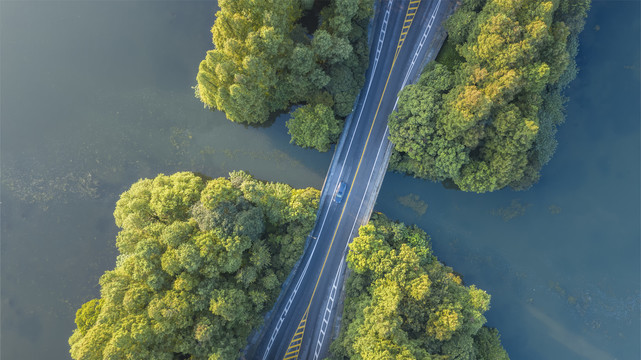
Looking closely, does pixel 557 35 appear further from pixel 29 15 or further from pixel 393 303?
pixel 29 15

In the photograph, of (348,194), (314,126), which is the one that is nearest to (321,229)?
(348,194)

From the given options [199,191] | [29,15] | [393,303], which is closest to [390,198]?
[393,303]

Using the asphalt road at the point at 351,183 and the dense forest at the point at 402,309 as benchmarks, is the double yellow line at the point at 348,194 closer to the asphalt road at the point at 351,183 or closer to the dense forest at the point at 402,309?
the asphalt road at the point at 351,183

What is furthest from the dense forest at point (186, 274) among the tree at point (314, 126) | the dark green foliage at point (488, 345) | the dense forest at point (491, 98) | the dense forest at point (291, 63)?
the dark green foliage at point (488, 345)

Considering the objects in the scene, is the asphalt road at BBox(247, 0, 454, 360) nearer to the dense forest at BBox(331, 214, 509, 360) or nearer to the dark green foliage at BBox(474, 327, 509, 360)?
the dense forest at BBox(331, 214, 509, 360)

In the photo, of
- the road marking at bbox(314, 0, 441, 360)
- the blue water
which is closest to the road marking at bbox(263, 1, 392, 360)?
the road marking at bbox(314, 0, 441, 360)

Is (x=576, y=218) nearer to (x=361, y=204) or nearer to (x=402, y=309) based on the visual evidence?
(x=402, y=309)
